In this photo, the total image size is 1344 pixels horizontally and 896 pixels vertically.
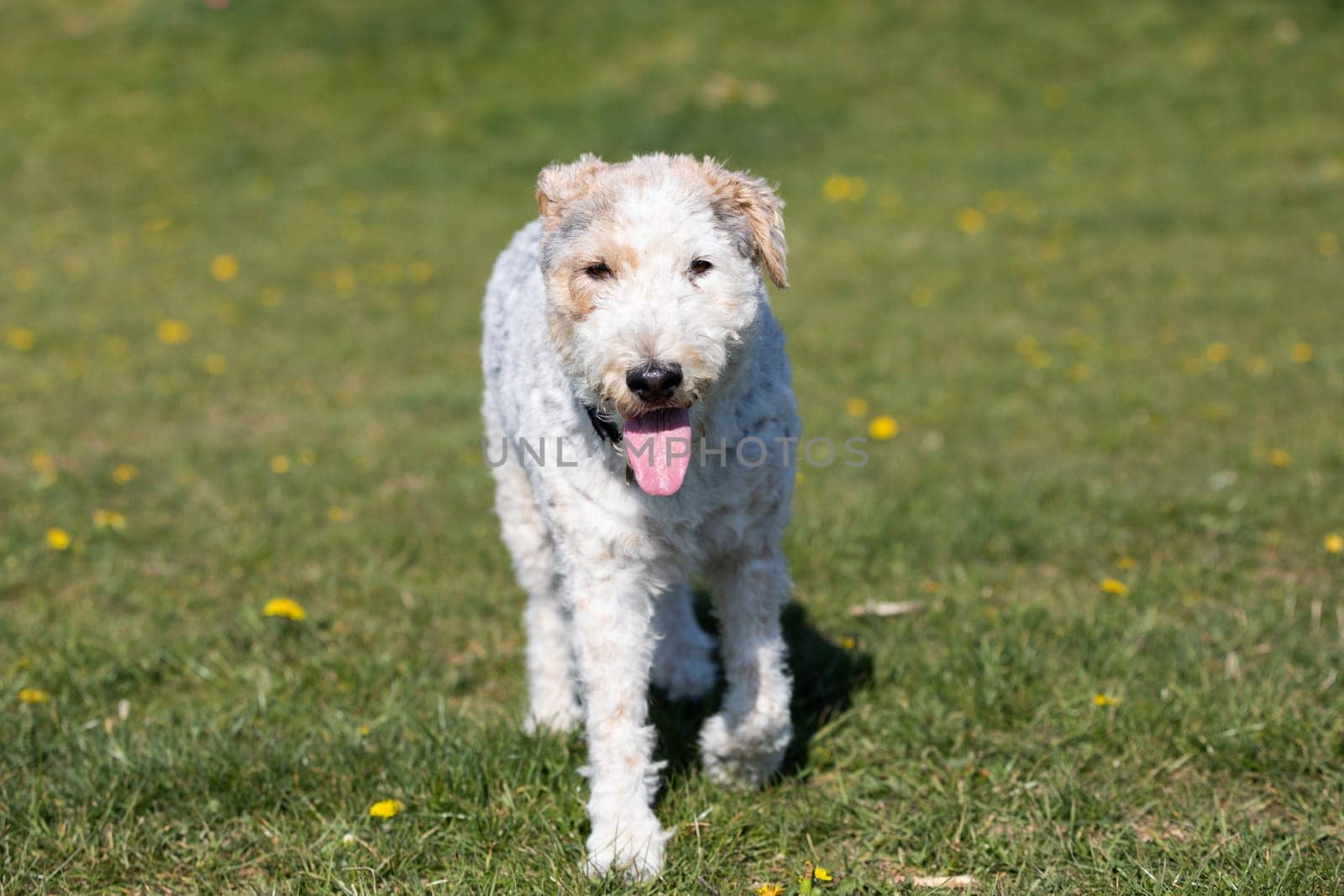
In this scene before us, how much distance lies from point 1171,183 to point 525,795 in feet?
35.4

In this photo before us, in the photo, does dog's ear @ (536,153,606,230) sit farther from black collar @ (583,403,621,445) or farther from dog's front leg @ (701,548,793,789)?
dog's front leg @ (701,548,793,789)

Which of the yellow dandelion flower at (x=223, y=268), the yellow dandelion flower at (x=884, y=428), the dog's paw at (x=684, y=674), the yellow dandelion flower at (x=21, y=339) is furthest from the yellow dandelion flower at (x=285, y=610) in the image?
the yellow dandelion flower at (x=223, y=268)

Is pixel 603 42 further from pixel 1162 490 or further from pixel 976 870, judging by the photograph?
pixel 976 870

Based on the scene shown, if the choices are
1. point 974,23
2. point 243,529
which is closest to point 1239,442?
point 243,529

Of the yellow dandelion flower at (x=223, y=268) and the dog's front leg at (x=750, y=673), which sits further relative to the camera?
the yellow dandelion flower at (x=223, y=268)

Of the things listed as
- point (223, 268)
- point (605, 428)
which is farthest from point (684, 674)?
point (223, 268)

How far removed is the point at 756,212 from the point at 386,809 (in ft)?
6.95

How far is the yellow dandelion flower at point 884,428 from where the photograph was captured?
723cm

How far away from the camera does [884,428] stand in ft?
23.7

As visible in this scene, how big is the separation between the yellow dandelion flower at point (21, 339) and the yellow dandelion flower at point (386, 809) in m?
7.43

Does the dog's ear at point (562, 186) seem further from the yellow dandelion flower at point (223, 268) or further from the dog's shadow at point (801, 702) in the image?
the yellow dandelion flower at point (223, 268)

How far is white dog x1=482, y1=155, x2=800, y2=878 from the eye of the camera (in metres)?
3.32

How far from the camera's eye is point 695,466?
Result: 11.8 feet

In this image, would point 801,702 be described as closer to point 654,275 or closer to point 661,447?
point 661,447
